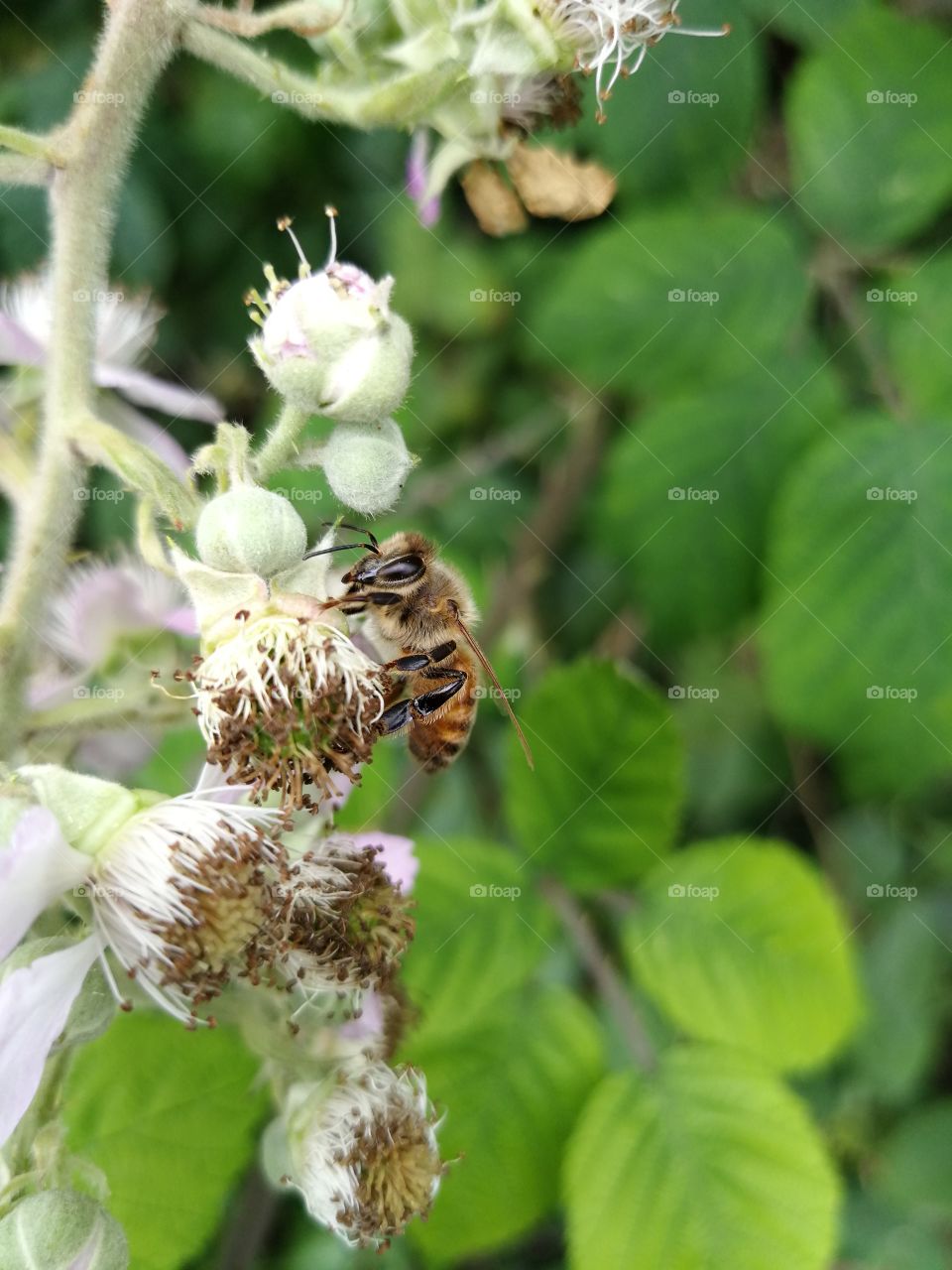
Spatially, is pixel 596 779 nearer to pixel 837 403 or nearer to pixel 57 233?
pixel 837 403

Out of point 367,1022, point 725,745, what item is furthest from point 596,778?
point 725,745

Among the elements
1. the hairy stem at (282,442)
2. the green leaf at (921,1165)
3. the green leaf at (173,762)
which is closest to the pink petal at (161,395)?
the hairy stem at (282,442)

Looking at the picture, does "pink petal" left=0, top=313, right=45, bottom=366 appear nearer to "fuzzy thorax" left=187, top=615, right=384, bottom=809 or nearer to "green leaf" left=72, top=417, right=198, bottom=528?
"green leaf" left=72, top=417, right=198, bottom=528

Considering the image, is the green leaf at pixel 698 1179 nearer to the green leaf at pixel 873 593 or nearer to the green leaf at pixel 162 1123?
the green leaf at pixel 162 1123

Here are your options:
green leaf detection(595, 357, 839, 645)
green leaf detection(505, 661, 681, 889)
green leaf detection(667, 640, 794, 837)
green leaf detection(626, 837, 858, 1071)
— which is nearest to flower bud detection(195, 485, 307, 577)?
green leaf detection(505, 661, 681, 889)

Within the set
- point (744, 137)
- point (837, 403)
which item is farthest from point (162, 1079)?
point (744, 137)
